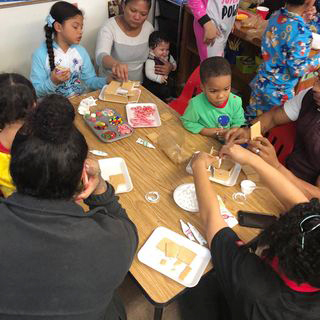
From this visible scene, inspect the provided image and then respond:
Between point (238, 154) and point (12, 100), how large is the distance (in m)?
1.16

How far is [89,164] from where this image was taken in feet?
4.27

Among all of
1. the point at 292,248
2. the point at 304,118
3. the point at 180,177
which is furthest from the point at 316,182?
the point at 292,248

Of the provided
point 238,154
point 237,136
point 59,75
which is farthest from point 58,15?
point 238,154

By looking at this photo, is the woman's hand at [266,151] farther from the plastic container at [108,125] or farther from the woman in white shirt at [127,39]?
the woman in white shirt at [127,39]

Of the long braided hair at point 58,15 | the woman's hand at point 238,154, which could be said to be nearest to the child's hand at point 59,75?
the long braided hair at point 58,15

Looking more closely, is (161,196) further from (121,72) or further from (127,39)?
(127,39)

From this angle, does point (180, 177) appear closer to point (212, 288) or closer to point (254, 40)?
point (212, 288)

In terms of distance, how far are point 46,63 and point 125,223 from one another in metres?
1.77

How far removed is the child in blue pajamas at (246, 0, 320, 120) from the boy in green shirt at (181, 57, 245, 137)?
0.76 metres

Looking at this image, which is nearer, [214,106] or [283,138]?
[214,106]

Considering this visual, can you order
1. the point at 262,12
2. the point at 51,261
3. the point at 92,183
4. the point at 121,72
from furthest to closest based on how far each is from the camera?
1. the point at 262,12
2. the point at 121,72
3. the point at 92,183
4. the point at 51,261

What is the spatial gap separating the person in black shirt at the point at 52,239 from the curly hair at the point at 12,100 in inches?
24.8

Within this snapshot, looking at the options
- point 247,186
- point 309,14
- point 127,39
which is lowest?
point 247,186

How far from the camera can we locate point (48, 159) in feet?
2.85
